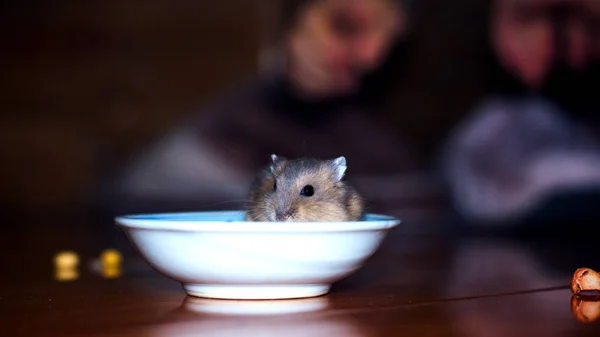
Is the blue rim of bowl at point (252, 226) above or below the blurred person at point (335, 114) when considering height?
below

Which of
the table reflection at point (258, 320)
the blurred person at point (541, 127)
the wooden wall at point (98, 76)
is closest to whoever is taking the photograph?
the table reflection at point (258, 320)

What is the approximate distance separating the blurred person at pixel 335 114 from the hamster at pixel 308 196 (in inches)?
138

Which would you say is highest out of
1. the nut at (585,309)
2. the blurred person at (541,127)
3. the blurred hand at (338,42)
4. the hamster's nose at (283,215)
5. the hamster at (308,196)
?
the blurred hand at (338,42)

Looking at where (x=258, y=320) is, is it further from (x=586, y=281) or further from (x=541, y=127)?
(x=541, y=127)

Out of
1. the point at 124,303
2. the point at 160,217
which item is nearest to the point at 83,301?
the point at 124,303

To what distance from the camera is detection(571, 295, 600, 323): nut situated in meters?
1.96

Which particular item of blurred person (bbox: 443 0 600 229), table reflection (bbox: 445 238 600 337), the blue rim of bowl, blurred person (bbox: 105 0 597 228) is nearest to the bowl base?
the blue rim of bowl

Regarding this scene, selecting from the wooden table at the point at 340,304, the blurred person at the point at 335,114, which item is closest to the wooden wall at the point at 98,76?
the blurred person at the point at 335,114

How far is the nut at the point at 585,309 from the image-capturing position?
6.43 feet

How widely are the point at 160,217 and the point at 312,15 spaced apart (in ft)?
12.9

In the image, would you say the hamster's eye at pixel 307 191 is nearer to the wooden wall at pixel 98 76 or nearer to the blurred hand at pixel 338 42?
the blurred hand at pixel 338 42

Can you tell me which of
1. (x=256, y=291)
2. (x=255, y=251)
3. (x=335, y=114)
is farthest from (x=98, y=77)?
(x=255, y=251)

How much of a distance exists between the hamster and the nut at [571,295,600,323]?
0.67 metres

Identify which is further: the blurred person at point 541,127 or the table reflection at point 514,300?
the blurred person at point 541,127
